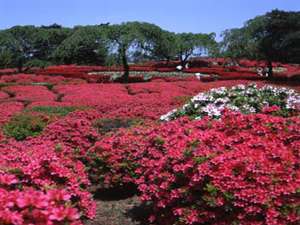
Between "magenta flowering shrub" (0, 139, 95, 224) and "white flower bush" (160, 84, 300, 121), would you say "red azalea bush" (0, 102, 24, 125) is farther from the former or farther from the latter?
"magenta flowering shrub" (0, 139, 95, 224)

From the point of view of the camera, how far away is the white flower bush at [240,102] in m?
10.0

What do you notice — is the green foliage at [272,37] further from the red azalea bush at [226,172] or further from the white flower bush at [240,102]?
the red azalea bush at [226,172]

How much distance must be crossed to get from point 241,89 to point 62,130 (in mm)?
3322

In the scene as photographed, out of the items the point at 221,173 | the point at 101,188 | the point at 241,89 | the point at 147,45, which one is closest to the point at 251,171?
the point at 221,173

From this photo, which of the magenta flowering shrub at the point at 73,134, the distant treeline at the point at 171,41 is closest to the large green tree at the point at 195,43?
the distant treeline at the point at 171,41

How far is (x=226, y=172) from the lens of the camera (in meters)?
5.24

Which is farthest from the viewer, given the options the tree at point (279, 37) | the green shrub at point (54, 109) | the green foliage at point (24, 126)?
the tree at point (279, 37)

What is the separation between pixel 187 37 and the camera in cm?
4359

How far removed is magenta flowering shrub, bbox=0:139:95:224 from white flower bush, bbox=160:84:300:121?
3.23 m

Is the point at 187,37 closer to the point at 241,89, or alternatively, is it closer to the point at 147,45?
the point at 147,45

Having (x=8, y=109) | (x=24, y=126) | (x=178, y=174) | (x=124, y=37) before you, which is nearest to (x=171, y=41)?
(x=124, y=37)

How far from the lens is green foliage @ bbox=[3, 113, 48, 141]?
11391 mm

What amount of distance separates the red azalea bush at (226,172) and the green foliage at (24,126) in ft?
15.1

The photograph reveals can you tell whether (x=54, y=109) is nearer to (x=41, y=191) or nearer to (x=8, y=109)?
(x=8, y=109)
